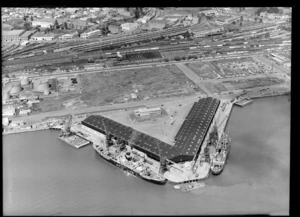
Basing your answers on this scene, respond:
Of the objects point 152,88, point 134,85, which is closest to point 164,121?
point 152,88

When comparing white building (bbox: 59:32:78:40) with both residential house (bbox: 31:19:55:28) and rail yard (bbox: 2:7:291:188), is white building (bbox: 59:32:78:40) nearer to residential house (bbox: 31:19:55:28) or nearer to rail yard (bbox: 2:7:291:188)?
rail yard (bbox: 2:7:291:188)

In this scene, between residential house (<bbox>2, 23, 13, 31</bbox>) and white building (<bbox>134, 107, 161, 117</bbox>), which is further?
residential house (<bbox>2, 23, 13, 31</bbox>)

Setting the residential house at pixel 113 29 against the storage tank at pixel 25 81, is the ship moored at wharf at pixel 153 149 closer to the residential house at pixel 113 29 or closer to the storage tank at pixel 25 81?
the storage tank at pixel 25 81

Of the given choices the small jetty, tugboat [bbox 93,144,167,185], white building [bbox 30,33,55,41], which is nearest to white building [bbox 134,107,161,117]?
tugboat [bbox 93,144,167,185]

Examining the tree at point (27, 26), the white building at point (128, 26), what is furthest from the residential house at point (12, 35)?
the white building at point (128, 26)

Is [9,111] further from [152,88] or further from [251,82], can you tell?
[251,82]
